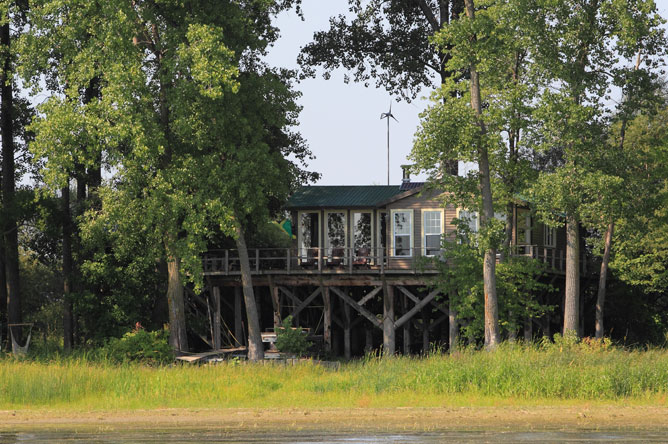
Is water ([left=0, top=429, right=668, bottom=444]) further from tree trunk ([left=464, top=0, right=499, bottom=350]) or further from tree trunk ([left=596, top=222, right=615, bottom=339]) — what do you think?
tree trunk ([left=596, top=222, right=615, bottom=339])

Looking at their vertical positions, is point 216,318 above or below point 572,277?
below

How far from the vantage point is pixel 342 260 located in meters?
36.5

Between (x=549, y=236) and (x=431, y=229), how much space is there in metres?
5.70

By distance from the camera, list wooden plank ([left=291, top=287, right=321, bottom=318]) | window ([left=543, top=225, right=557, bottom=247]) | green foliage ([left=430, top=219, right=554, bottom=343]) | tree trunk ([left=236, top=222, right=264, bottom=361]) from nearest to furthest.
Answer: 1. green foliage ([left=430, top=219, right=554, bottom=343])
2. tree trunk ([left=236, top=222, right=264, bottom=361])
3. wooden plank ([left=291, top=287, right=321, bottom=318])
4. window ([left=543, top=225, right=557, bottom=247])

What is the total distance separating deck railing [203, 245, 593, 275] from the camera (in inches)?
1362

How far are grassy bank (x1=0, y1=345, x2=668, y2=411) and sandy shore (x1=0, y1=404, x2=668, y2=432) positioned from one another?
26.4 inches

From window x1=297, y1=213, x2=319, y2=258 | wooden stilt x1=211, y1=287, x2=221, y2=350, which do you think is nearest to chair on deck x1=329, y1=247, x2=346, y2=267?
window x1=297, y1=213, x2=319, y2=258

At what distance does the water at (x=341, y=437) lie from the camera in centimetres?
1379

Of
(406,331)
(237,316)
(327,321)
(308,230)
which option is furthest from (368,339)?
(237,316)

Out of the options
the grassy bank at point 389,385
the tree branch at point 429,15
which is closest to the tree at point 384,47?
the tree branch at point 429,15

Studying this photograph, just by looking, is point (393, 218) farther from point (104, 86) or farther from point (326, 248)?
point (104, 86)

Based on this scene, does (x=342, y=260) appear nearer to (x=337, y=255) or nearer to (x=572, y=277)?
(x=337, y=255)

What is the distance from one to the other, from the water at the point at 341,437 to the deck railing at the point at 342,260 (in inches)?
731

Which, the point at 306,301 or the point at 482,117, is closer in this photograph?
the point at 482,117
